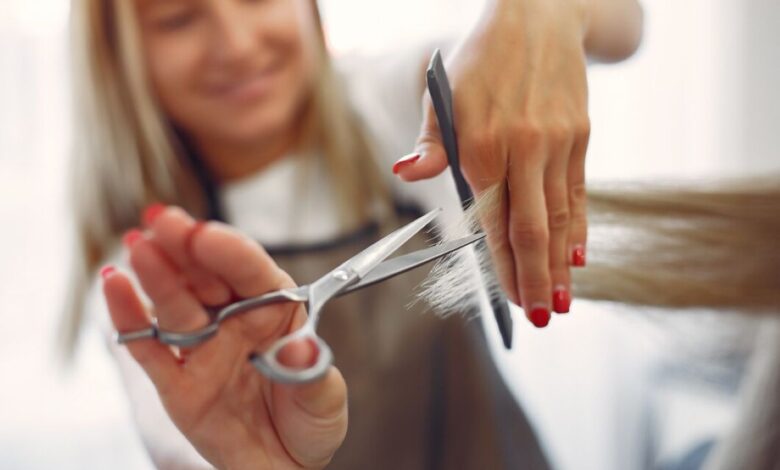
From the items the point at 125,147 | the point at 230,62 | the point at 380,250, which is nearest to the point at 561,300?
the point at 380,250

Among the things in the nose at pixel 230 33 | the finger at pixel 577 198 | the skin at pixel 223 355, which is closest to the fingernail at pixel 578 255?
the finger at pixel 577 198

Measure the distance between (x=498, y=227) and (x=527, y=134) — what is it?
43mm

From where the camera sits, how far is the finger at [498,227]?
1.05ft

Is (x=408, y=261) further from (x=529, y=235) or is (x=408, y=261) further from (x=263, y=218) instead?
(x=263, y=218)

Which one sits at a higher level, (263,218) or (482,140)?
(482,140)

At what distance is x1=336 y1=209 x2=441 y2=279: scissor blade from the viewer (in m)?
0.29

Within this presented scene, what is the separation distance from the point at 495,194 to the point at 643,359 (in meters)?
0.25

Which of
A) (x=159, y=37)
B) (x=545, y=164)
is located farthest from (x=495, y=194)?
(x=159, y=37)

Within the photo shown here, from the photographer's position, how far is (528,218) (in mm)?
320

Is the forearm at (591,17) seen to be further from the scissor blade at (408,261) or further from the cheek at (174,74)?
the cheek at (174,74)

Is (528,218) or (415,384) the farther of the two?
(415,384)

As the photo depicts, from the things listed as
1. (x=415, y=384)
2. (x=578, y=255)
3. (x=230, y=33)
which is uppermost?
(x=230, y=33)

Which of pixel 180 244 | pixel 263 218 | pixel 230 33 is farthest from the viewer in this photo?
pixel 263 218

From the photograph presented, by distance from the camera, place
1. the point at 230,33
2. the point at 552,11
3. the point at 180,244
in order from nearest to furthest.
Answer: the point at 180,244, the point at 552,11, the point at 230,33
